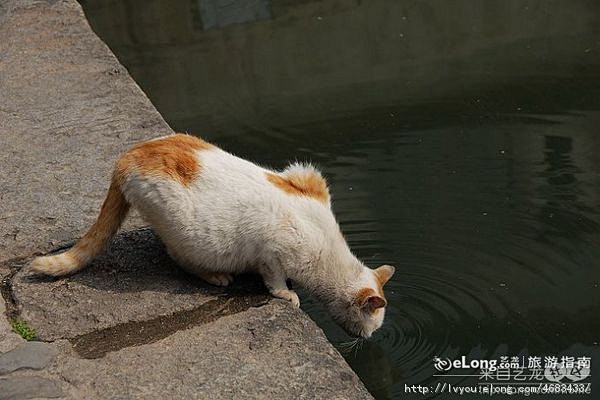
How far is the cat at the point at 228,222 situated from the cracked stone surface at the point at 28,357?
444mm

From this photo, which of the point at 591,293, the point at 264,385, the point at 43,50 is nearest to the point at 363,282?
the point at 264,385

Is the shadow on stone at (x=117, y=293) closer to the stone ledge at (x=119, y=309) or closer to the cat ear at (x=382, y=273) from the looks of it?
the stone ledge at (x=119, y=309)

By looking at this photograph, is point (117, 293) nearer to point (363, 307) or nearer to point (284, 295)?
point (284, 295)

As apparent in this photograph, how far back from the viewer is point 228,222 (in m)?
3.88

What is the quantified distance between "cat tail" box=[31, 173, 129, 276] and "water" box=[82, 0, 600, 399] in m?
1.07

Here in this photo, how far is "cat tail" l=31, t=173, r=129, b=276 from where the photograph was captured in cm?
398

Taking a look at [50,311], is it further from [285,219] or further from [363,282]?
[363,282]

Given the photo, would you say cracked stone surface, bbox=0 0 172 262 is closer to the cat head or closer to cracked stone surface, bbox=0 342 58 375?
cracked stone surface, bbox=0 342 58 375

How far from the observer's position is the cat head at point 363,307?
13.3 feet

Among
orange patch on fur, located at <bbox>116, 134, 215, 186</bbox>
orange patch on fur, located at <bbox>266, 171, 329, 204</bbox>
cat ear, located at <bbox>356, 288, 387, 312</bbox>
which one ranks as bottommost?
cat ear, located at <bbox>356, 288, 387, 312</bbox>

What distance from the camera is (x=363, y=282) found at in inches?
163

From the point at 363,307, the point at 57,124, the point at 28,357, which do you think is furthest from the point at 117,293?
the point at 57,124

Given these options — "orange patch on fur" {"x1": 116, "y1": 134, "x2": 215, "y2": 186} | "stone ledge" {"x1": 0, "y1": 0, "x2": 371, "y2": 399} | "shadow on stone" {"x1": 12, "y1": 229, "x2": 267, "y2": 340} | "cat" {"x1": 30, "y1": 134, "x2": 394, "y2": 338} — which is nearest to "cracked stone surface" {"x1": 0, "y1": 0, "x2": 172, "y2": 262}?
"stone ledge" {"x1": 0, "y1": 0, "x2": 371, "y2": 399}

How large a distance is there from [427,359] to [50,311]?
157 centimetres
